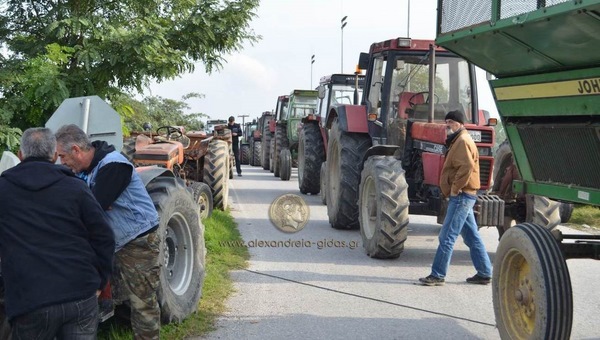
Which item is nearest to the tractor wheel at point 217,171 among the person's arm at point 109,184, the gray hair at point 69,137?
the person's arm at point 109,184

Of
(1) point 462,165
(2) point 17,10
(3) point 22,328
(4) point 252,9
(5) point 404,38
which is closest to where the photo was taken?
(3) point 22,328

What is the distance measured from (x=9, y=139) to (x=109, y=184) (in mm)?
→ 4533

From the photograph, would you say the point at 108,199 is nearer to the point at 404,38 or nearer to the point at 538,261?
the point at 538,261

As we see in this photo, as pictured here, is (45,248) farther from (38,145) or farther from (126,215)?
(126,215)

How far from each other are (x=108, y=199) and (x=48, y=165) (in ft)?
2.39

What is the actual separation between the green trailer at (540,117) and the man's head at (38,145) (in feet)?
8.83

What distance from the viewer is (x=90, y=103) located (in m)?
5.70

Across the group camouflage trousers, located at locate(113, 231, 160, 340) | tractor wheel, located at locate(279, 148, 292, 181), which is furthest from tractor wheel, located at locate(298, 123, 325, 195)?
camouflage trousers, located at locate(113, 231, 160, 340)

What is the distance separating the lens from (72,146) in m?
4.27

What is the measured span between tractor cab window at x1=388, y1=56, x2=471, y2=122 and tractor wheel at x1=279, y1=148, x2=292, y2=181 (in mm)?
10322

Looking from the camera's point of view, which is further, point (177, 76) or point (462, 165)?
point (177, 76)

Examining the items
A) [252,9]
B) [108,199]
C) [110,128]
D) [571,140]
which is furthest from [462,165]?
[252,9]

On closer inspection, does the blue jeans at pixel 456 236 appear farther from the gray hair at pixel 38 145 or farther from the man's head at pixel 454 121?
the gray hair at pixel 38 145

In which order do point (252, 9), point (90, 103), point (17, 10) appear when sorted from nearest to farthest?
point (90, 103) < point (17, 10) < point (252, 9)
